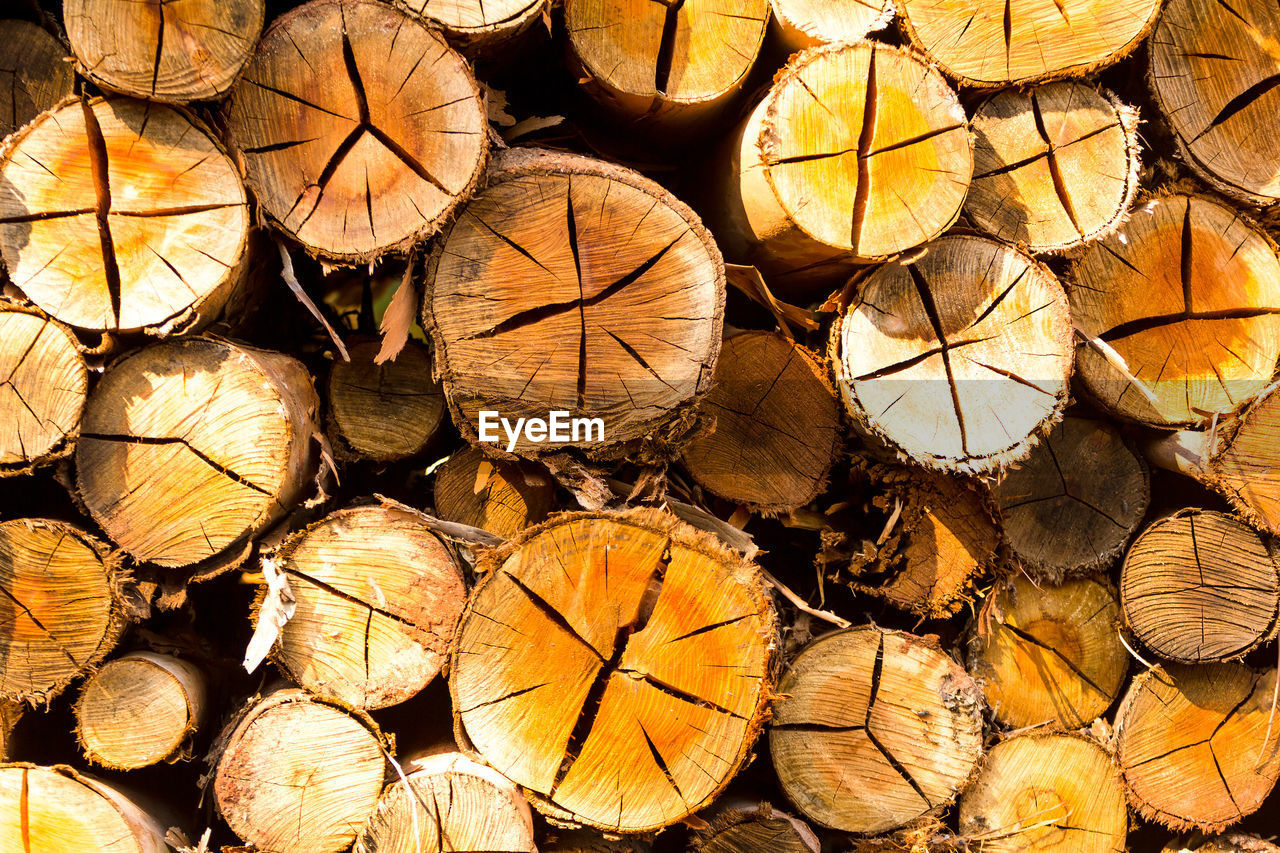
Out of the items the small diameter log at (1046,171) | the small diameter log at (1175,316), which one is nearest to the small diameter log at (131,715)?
the small diameter log at (1046,171)

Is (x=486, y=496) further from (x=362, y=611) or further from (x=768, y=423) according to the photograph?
(x=768, y=423)

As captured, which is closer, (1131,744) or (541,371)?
(541,371)

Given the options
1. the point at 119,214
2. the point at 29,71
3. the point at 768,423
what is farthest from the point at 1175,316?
the point at 29,71

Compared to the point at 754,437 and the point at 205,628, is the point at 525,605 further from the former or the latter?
the point at 205,628

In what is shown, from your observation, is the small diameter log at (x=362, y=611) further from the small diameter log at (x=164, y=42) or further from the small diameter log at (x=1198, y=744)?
the small diameter log at (x=1198, y=744)

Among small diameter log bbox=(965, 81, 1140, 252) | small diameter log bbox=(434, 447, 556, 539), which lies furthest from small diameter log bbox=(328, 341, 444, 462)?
small diameter log bbox=(965, 81, 1140, 252)

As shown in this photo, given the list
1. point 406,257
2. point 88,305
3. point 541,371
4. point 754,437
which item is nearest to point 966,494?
point 754,437
